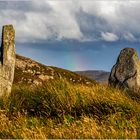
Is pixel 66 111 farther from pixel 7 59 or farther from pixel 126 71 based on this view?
pixel 126 71

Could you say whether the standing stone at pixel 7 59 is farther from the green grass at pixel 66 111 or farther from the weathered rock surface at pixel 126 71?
the weathered rock surface at pixel 126 71

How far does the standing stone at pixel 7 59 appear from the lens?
20.5m

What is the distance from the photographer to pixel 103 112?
17.4 m

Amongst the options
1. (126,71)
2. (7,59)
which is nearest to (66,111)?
(7,59)

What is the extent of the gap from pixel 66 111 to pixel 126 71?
7.14 meters

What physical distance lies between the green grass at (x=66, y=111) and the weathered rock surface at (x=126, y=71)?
433 centimetres

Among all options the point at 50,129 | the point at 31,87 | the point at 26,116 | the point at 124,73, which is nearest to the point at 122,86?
the point at 124,73

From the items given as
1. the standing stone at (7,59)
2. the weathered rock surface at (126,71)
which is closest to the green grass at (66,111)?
the standing stone at (7,59)

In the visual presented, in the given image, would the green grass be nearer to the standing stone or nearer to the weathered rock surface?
the standing stone

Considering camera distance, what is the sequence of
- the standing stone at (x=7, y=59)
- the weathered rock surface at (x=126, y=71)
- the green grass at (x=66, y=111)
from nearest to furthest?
1. the green grass at (x=66, y=111)
2. the standing stone at (x=7, y=59)
3. the weathered rock surface at (x=126, y=71)

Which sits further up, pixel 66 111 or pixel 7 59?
pixel 7 59

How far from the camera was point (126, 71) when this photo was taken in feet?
79.3

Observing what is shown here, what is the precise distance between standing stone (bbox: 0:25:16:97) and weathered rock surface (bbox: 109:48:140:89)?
5196 millimetres

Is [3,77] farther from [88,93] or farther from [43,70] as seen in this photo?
[43,70]
